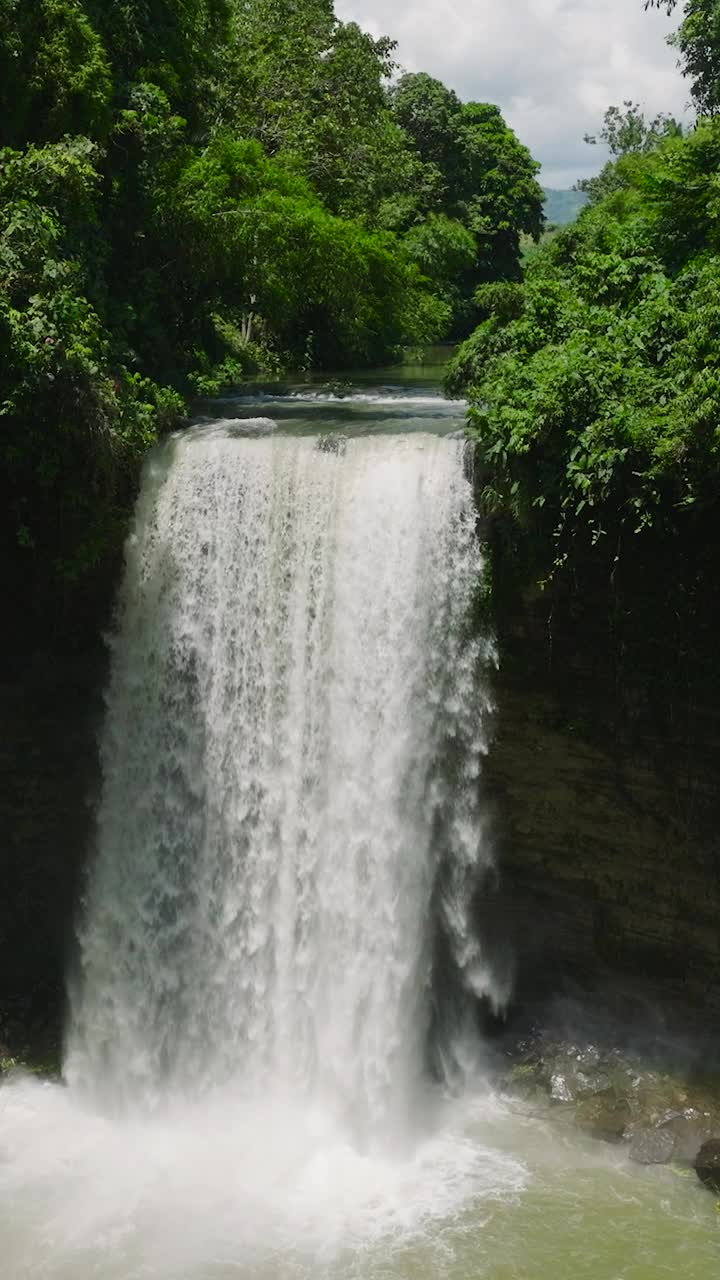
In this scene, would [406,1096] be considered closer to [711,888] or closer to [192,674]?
[711,888]

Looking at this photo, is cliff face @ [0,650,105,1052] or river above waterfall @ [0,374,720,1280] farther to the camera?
cliff face @ [0,650,105,1052]

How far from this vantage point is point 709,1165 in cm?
953

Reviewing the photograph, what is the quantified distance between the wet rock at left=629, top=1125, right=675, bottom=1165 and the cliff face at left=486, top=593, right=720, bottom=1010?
1243mm

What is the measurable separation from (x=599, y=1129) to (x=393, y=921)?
2572mm

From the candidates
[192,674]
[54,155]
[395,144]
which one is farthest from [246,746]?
[395,144]

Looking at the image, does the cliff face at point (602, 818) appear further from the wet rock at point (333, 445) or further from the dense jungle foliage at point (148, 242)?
the dense jungle foliage at point (148, 242)

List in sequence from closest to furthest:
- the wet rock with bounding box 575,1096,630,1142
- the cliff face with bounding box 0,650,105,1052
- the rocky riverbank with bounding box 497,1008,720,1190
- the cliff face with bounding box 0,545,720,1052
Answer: the rocky riverbank with bounding box 497,1008,720,1190 < the wet rock with bounding box 575,1096,630,1142 < the cliff face with bounding box 0,545,720,1052 < the cliff face with bounding box 0,650,105,1052

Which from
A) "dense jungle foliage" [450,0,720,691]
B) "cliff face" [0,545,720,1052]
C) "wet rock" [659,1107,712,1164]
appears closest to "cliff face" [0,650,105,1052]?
"cliff face" [0,545,720,1052]

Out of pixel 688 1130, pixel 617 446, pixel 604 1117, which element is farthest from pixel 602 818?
pixel 617 446

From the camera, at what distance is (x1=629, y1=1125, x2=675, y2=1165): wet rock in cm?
989

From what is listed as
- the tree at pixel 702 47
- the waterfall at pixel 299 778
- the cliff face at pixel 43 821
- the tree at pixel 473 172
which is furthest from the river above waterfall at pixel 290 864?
the tree at pixel 473 172

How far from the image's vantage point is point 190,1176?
9969 millimetres

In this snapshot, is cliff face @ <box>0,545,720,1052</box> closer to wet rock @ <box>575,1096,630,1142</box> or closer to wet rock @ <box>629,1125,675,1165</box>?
wet rock @ <box>575,1096,630,1142</box>

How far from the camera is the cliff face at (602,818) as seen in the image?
34.5 ft
